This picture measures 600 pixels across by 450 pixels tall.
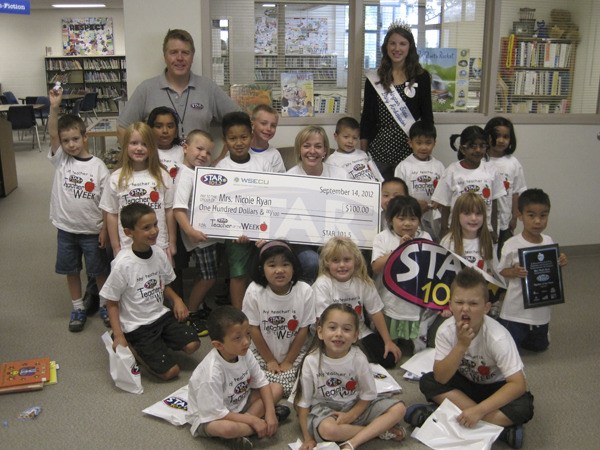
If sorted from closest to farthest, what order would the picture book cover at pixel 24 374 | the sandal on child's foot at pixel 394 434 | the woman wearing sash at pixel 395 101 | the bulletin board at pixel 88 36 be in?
the sandal on child's foot at pixel 394 434, the picture book cover at pixel 24 374, the woman wearing sash at pixel 395 101, the bulletin board at pixel 88 36

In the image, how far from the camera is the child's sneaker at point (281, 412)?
2488mm

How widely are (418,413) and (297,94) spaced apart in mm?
2595

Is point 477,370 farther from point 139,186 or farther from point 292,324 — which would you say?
point 139,186

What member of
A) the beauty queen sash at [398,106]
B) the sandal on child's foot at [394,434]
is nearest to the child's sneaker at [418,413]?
the sandal on child's foot at [394,434]

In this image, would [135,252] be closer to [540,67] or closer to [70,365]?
[70,365]

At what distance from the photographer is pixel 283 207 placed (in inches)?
131

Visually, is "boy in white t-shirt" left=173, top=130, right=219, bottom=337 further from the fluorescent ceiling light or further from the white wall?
the white wall

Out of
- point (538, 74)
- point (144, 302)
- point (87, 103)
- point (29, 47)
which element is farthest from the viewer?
point (29, 47)

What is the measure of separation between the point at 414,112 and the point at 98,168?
2.01 meters

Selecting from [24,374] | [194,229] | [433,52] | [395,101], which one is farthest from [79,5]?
[24,374]

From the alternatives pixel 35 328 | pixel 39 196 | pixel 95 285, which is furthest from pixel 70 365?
pixel 39 196

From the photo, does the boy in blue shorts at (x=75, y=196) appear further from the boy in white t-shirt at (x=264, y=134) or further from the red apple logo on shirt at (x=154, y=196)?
the boy in white t-shirt at (x=264, y=134)

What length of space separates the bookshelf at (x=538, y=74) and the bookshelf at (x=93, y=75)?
39.5 feet

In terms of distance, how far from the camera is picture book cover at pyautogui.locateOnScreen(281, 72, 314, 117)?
14.1ft
